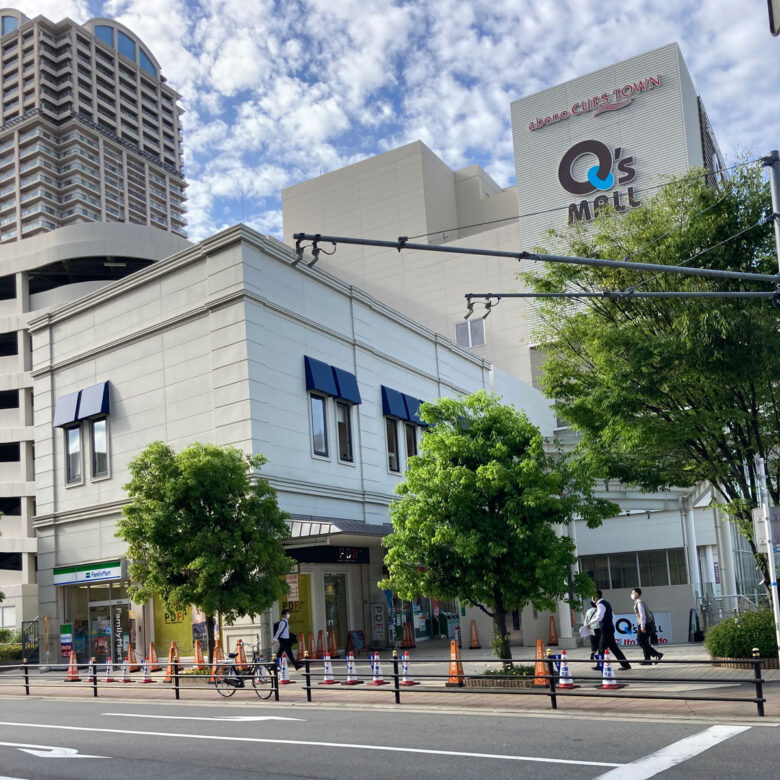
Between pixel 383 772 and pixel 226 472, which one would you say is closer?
pixel 383 772

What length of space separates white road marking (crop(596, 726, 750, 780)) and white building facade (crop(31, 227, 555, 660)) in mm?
14262

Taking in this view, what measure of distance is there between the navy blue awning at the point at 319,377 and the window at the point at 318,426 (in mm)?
405

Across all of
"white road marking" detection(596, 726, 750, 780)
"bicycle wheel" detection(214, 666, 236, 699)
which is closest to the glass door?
"bicycle wheel" detection(214, 666, 236, 699)

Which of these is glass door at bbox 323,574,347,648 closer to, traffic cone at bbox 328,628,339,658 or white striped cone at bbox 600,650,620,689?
traffic cone at bbox 328,628,339,658

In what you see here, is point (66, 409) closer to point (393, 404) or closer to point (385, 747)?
point (393, 404)

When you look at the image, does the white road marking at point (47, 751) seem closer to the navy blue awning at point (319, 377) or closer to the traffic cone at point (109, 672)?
the traffic cone at point (109, 672)

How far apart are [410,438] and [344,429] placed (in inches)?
197

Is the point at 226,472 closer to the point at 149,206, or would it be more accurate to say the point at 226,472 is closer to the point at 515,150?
the point at 515,150

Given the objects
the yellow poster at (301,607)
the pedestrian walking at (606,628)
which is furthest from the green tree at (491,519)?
the yellow poster at (301,607)

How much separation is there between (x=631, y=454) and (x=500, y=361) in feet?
144

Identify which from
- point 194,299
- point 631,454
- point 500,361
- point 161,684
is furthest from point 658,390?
point 500,361

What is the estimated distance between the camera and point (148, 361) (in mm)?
29859

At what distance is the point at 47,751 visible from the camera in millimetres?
12234

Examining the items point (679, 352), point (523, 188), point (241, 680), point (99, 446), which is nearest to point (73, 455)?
point (99, 446)
